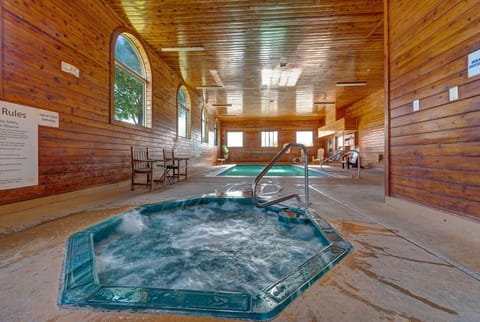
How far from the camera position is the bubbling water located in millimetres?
1511

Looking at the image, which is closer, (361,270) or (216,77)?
(361,270)

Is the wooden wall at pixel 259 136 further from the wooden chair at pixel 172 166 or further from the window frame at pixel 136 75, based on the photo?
the window frame at pixel 136 75

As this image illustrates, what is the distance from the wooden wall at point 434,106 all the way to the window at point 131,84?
4.37 m

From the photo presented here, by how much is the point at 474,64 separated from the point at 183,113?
6.98m

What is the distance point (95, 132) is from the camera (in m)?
3.32

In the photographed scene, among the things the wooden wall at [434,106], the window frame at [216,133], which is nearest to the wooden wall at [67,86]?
the wooden wall at [434,106]

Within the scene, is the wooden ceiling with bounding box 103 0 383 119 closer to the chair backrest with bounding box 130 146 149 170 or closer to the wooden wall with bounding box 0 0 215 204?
the wooden wall with bounding box 0 0 215 204

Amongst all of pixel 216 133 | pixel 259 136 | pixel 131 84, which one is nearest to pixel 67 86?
pixel 131 84

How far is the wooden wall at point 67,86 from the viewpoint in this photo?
226cm

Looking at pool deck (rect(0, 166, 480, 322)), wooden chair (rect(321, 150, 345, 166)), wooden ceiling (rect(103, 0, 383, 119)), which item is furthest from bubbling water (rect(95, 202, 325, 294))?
wooden ceiling (rect(103, 0, 383, 119))

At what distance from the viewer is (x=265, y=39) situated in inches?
175

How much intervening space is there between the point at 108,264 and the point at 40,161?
6.05 feet

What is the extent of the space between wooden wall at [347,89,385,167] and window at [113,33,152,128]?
7.47 meters

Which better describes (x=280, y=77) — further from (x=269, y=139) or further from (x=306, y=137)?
(x=306, y=137)
